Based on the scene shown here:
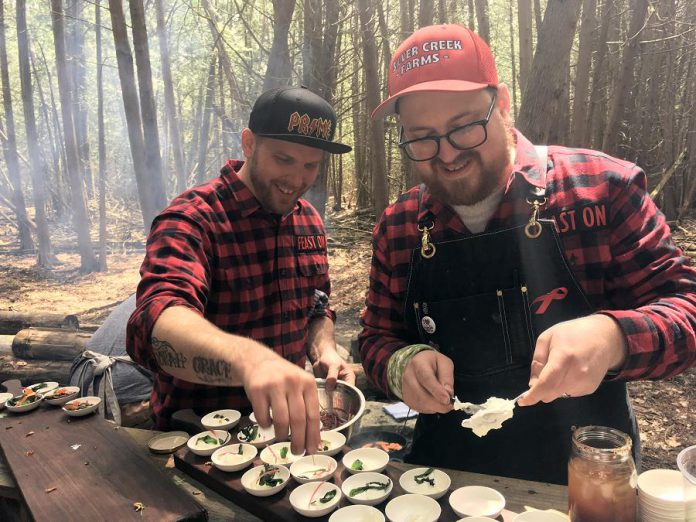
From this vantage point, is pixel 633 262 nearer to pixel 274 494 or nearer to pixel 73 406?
pixel 274 494

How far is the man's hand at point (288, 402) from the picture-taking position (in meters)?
1.36

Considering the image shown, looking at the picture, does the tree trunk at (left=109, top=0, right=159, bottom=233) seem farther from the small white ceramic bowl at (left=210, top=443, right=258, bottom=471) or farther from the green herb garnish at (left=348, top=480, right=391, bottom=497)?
the green herb garnish at (left=348, top=480, right=391, bottom=497)

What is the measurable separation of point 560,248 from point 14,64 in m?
28.5

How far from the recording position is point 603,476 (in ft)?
4.19

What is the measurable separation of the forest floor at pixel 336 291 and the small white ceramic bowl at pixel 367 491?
299 cm

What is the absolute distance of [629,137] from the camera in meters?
10.2

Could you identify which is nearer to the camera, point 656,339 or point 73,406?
point 656,339

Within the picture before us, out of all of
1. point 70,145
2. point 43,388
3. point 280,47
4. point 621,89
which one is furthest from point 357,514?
point 70,145

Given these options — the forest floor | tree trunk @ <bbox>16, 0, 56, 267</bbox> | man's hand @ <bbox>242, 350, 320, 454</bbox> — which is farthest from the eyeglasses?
tree trunk @ <bbox>16, 0, 56, 267</bbox>

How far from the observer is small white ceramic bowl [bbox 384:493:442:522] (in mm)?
1506

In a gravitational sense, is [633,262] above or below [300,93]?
below

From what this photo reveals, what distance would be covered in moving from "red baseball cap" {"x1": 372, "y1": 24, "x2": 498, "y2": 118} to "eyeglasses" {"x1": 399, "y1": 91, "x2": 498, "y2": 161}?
0.41 feet

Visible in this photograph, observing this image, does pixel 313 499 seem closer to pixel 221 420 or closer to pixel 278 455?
pixel 278 455

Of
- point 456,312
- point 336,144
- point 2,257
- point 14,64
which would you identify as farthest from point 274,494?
point 14,64
